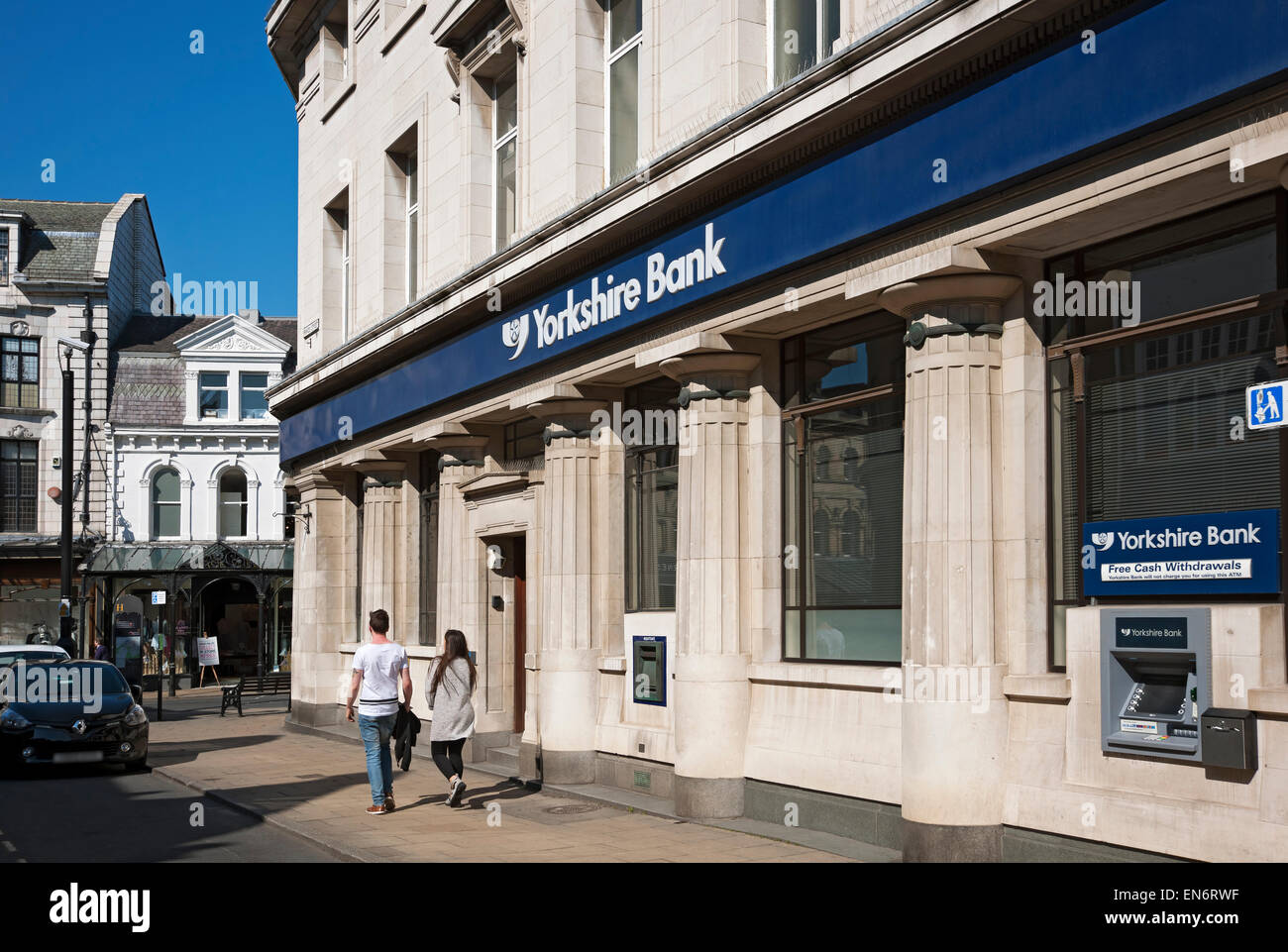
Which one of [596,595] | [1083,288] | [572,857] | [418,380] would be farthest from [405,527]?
[1083,288]

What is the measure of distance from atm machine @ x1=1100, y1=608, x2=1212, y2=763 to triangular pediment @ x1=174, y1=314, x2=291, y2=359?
139ft

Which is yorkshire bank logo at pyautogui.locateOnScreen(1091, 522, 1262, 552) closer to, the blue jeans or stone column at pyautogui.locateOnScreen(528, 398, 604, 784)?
the blue jeans

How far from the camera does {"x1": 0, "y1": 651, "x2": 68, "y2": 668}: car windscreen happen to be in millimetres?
20609

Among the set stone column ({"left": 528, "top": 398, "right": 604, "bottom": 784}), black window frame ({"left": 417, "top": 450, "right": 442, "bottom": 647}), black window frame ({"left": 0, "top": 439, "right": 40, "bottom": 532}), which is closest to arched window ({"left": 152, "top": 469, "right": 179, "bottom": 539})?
black window frame ({"left": 0, "top": 439, "right": 40, "bottom": 532})

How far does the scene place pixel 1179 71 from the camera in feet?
25.4

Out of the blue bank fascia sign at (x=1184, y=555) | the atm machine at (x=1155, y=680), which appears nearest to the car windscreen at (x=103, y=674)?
the blue bank fascia sign at (x=1184, y=555)

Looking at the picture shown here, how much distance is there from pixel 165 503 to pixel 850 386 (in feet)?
129

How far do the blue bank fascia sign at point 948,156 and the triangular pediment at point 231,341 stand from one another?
3458cm

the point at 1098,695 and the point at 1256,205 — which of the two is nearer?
the point at 1256,205

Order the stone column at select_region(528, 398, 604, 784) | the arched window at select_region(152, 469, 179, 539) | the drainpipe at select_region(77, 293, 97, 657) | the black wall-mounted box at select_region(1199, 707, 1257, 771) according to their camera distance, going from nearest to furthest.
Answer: the black wall-mounted box at select_region(1199, 707, 1257, 771) < the stone column at select_region(528, 398, 604, 784) < the drainpipe at select_region(77, 293, 97, 657) < the arched window at select_region(152, 469, 179, 539)

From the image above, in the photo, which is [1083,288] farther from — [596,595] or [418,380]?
[418,380]

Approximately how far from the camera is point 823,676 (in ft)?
37.1

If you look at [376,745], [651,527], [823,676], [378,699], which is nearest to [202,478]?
[651,527]
